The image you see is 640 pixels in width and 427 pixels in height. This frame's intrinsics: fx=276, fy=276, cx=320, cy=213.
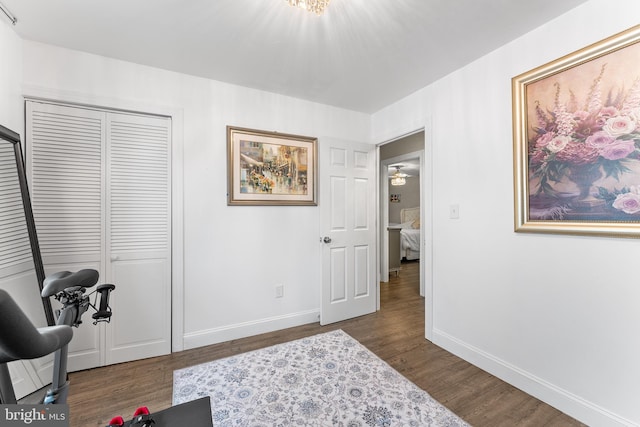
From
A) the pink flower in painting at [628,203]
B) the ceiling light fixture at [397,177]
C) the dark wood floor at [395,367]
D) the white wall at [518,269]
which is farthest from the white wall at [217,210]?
the ceiling light fixture at [397,177]

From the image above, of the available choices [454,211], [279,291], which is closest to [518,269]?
[454,211]

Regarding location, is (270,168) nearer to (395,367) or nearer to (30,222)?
(30,222)

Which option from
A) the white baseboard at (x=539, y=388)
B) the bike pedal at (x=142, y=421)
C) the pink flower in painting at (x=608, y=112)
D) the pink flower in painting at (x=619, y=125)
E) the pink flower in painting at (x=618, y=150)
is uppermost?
the pink flower in painting at (x=608, y=112)

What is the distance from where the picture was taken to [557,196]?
1785 millimetres

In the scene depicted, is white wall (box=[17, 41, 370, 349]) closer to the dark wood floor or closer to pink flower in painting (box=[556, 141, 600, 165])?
the dark wood floor

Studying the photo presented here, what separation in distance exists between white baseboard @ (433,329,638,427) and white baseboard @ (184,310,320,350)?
144 centimetres

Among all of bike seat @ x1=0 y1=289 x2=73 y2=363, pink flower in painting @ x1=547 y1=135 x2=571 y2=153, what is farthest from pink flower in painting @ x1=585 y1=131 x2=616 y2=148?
bike seat @ x1=0 y1=289 x2=73 y2=363

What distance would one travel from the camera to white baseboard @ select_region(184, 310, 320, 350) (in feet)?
8.37

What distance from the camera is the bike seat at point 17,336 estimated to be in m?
0.60

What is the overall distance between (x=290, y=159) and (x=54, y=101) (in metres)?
1.95

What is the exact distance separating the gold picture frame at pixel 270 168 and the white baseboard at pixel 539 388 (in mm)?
1987

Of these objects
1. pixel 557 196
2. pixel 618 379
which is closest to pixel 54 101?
pixel 557 196

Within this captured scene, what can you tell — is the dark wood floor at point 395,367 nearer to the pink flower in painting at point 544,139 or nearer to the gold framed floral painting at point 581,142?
the gold framed floral painting at point 581,142

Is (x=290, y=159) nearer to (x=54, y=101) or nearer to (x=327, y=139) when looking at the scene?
(x=327, y=139)
